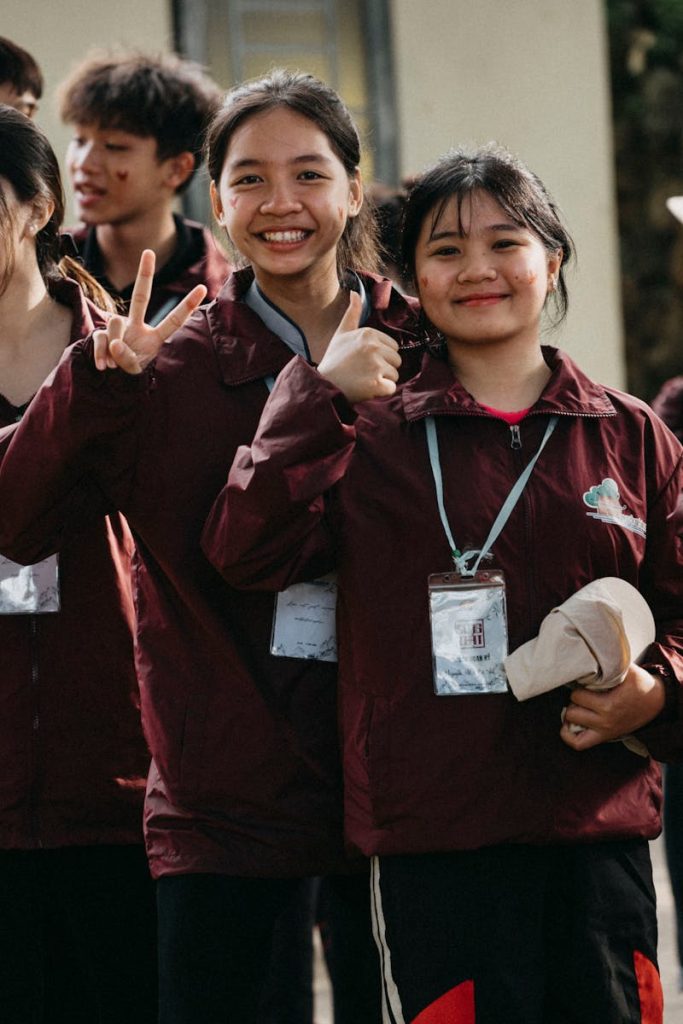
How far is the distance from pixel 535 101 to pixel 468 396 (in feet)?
18.7

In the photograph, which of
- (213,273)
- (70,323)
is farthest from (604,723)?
(213,273)

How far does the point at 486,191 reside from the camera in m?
2.82

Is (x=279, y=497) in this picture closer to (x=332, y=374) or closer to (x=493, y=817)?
(x=332, y=374)

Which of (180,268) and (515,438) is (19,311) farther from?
(180,268)

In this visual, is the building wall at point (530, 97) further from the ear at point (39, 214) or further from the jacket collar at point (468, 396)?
the jacket collar at point (468, 396)

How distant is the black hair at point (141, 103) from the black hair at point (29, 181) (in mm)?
1217

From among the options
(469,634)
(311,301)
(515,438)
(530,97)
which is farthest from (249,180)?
(530,97)

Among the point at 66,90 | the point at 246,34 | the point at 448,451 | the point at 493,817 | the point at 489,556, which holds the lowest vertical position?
the point at 493,817

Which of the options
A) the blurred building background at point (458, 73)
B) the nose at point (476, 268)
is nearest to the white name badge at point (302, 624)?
the nose at point (476, 268)

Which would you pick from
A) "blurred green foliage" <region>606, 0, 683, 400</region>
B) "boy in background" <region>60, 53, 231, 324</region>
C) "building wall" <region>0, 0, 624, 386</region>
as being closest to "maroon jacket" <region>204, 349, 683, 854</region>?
"boy in background" <region>60, 53, 231, 324</region>

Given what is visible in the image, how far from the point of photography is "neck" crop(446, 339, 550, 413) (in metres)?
2.77

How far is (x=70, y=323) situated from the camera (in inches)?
120

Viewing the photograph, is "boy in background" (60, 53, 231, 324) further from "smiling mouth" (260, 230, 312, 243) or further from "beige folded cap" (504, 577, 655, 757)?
"beige folded cap" (504, 577, 655, 757)

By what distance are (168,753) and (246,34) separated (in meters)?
5.81
